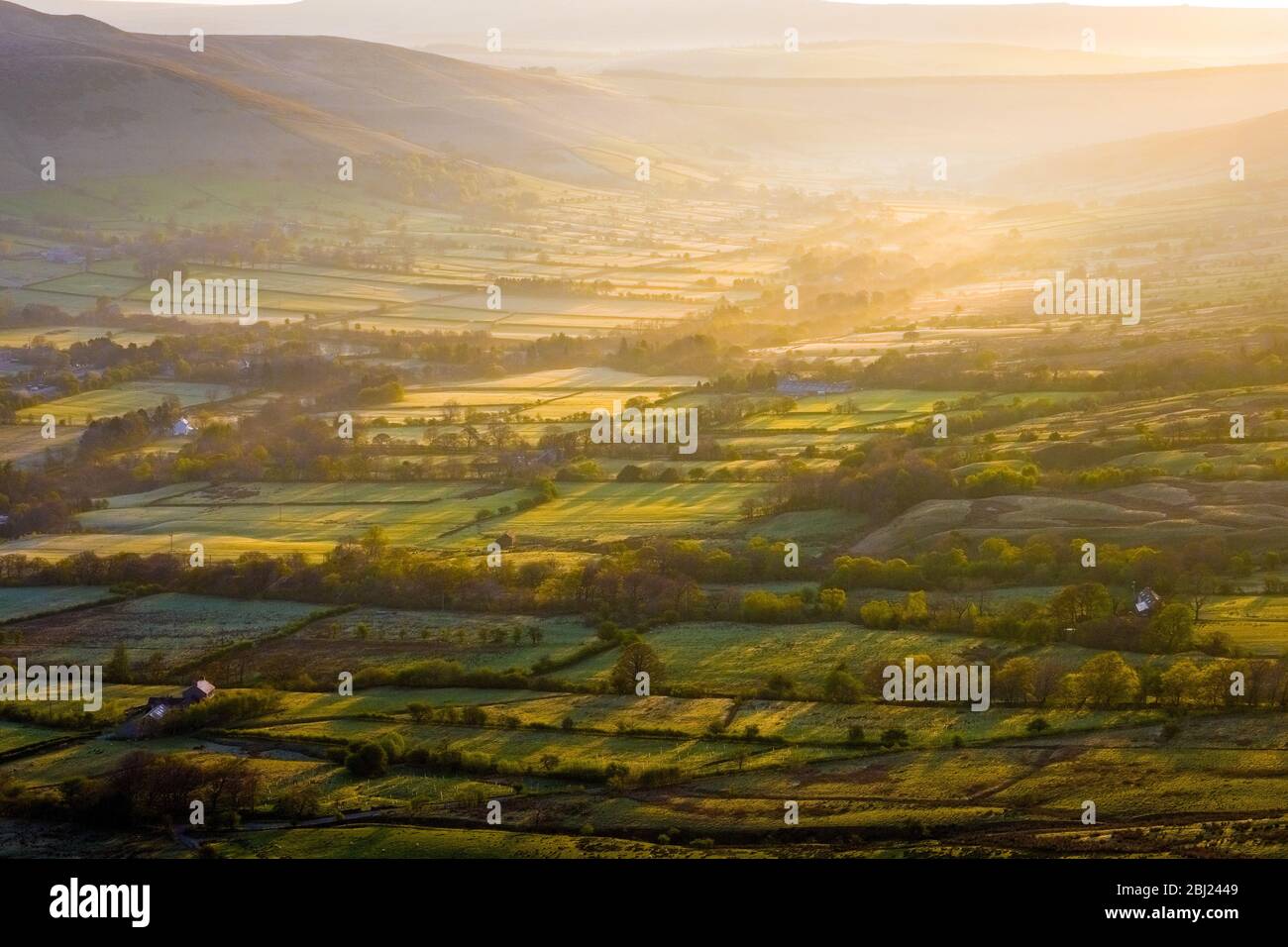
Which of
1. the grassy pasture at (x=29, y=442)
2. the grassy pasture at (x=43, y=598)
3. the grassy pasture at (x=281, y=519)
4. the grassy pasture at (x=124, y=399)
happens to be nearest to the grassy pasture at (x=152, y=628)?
the grassy pasture at (x=43, y=598)

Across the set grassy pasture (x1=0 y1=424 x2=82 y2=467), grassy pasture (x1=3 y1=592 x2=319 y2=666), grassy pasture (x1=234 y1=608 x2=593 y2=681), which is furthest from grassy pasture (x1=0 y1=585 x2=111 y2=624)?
grassy pasture (x1=0 y1=424 x2=82 y2=467)

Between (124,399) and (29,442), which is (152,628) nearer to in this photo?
(29,442)

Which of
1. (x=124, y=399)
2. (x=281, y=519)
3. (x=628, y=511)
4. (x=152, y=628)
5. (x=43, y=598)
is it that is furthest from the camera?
(x=124, y=399)

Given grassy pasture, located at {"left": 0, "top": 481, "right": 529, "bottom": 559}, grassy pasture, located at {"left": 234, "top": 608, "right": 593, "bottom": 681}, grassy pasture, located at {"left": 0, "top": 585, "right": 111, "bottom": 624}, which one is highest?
grassy pasture, located at {"left": 0, "top": 481, "right": 529, "bottom": 559}

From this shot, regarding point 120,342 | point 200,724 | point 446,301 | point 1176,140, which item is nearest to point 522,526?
point 200,724

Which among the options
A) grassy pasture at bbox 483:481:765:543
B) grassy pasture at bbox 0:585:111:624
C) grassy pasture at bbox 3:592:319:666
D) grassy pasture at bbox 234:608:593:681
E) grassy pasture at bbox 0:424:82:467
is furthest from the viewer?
grassy pasture at bbox 0:424:82:467

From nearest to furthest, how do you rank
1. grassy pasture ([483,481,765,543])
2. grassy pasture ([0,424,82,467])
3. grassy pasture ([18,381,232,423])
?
grassy pasture ([483,481,765,543]), grassy pasture ([0,424,82,467]), grassy pasture ([18,381,232,423])

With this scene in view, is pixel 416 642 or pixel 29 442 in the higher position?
pixel 29 442

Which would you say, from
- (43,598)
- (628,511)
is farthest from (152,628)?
(628,511)

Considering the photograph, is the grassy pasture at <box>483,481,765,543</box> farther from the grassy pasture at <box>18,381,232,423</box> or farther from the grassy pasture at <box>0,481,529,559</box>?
the grassy pasture at <box>18,381,232,423</box>
